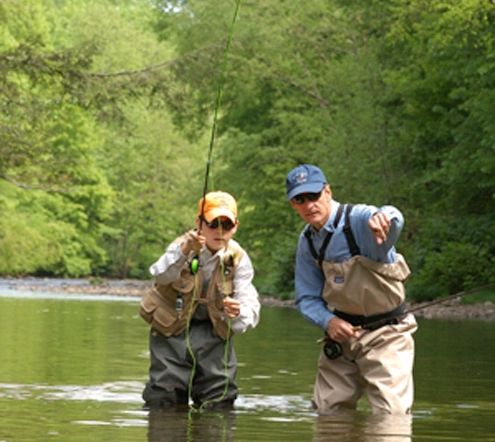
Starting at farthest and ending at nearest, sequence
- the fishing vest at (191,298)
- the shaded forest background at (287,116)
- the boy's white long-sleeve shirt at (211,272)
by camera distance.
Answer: the shaded forest background at (287,116), the fishing vest at (191,298), the boy's white long-sleeve shirt at (211,272)

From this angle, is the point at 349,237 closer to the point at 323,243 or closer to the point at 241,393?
the point at 323,243

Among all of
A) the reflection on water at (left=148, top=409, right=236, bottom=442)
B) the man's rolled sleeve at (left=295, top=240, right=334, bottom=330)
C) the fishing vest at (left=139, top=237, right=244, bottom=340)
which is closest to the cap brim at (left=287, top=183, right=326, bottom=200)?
the man's rolled sleeve at (left=295, top=240, right=334, bottom=330)

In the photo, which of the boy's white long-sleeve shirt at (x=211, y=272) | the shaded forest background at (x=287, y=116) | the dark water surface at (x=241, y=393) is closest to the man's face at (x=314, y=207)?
the boy's white long-sleeve shirt at (x=211, y=272)

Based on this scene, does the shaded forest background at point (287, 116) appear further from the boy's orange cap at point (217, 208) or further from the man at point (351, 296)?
the man at point (351, 296)

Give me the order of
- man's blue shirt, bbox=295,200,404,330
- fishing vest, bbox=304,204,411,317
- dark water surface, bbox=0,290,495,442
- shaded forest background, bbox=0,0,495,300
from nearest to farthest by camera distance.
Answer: man's blue shirt, bbox=295,200,404,330 → fishing vest, bbox=304,204,411,317 → dark water surface, bbox=0,290,495,442 → shaded forest background, bbox=0,0,495,300

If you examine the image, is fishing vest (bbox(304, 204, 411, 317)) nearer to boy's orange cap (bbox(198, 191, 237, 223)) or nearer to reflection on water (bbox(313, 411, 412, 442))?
reflection on water (bbox(313, 411, 412, 442))

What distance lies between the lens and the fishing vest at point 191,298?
35.9 ft

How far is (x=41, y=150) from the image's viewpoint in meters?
40.6

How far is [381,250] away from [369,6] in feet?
130

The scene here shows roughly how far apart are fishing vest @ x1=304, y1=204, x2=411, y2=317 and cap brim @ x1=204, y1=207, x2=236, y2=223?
0.81 m

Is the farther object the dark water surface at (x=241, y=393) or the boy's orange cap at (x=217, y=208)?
the boy's orange cap at (x=217, y=208)

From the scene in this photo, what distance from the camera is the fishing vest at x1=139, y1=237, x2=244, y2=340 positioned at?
10938 millimetres

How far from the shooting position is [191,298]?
11.0m

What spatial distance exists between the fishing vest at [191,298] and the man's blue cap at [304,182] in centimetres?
122
